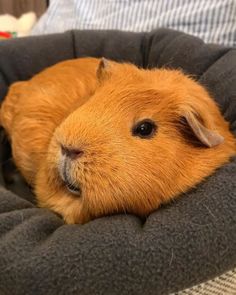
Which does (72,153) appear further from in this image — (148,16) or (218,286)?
(148,16)

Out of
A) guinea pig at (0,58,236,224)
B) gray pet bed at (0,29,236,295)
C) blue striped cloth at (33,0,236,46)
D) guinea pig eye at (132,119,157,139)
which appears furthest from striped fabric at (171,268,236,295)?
blue striped cloth at (33,0,236,46)

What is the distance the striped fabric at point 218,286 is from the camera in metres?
0.74

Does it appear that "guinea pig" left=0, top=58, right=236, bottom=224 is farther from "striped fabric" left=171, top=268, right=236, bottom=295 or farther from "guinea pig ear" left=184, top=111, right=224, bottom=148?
"striped fabric" left=171, top=268, right=236, bottom=295

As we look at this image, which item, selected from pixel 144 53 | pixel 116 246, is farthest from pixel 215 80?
pixel 116 246

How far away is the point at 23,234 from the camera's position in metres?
0.74

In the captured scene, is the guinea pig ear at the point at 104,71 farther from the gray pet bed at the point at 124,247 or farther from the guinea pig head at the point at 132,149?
the gray pet bed at the point at 124,247

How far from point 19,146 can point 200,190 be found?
51 cm

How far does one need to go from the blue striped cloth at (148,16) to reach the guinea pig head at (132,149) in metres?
0.88

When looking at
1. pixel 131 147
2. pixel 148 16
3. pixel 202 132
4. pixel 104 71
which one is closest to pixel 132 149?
pixel 131 147

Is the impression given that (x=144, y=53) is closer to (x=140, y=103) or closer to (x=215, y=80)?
(x=215, y=80)

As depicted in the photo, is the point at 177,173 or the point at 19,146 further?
the point at 19,146

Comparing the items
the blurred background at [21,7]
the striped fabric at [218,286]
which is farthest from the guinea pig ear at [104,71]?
the blurred background at [21,7]

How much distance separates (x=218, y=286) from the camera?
78 cm

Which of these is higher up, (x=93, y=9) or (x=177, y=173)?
(x=177, y=173)
